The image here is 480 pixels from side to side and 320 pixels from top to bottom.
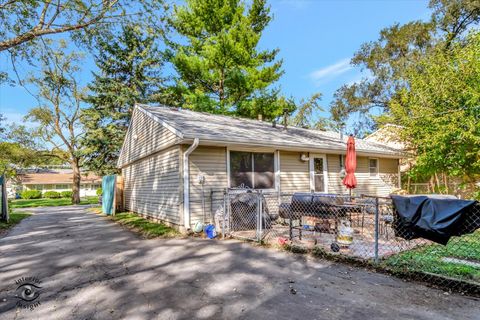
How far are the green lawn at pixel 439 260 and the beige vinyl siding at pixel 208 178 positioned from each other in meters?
4.95

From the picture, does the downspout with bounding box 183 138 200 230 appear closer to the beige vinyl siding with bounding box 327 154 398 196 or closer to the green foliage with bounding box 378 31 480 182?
the beige vinyl siding with bounding box 327 154 398 196

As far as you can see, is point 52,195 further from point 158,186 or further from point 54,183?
point 158,186

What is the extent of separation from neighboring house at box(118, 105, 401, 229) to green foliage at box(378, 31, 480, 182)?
1.88 m

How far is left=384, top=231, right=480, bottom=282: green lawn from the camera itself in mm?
4109

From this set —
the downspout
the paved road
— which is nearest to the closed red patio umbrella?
the paved road

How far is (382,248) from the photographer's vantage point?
5766 millimetres

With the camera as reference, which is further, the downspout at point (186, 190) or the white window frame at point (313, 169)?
the white window frame at point (313, 169)

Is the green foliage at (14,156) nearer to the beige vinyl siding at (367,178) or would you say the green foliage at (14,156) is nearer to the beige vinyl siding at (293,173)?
the beige vinyl siding at (293,173)

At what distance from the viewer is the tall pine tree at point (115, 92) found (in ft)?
70.7

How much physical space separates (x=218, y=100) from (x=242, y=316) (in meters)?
19.0

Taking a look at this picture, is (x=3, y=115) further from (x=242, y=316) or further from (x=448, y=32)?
(x=448, y=32)

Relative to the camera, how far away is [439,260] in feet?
15.8

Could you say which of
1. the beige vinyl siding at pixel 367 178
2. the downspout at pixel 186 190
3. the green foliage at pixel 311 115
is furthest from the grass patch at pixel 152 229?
the green foliage at pixel 311 115

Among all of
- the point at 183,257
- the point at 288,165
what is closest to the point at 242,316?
the point at 183,257
